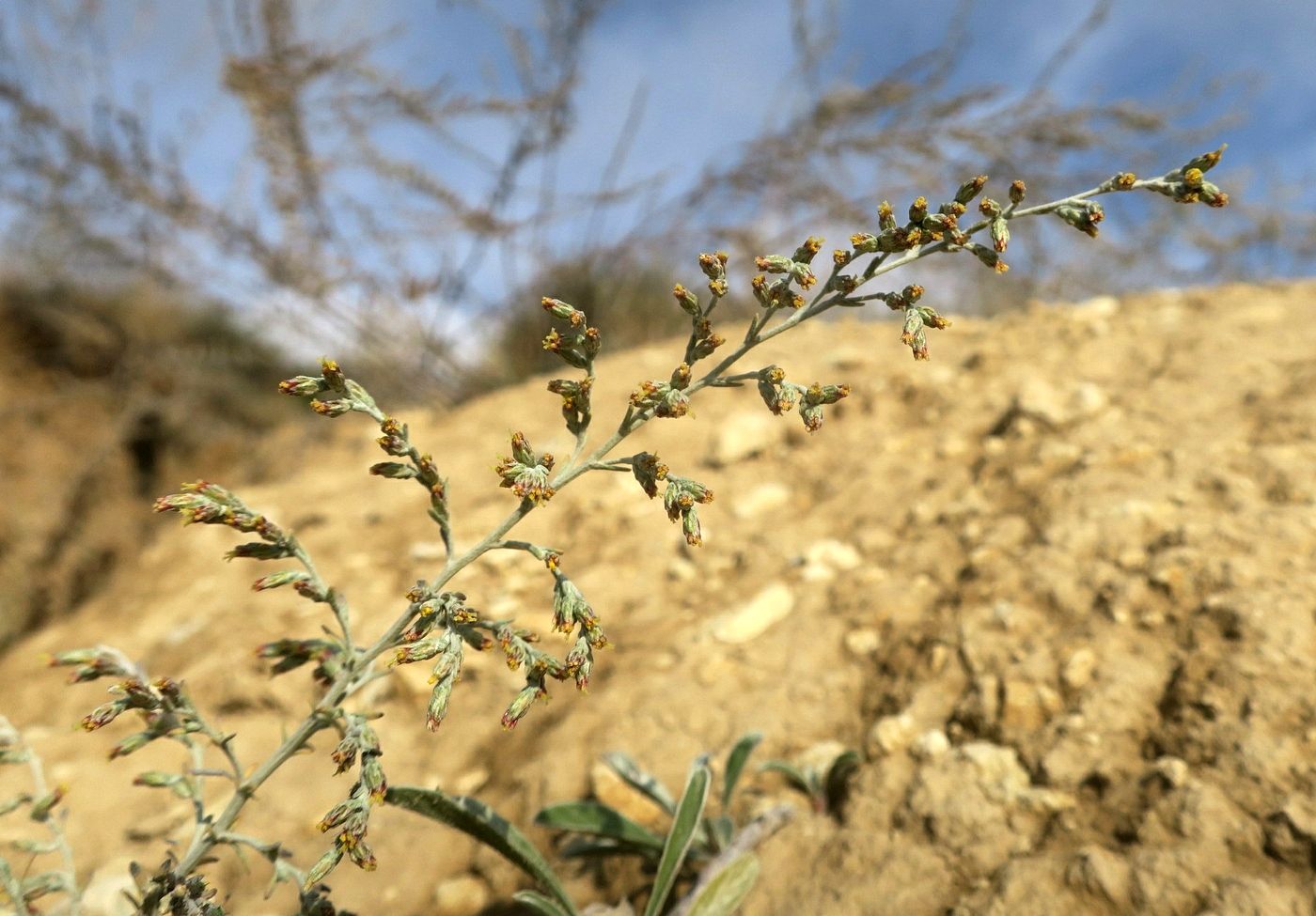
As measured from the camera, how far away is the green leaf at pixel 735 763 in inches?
75.7

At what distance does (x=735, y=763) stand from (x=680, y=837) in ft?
1.04

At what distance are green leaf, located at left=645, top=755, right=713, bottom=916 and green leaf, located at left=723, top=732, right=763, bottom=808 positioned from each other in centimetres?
23

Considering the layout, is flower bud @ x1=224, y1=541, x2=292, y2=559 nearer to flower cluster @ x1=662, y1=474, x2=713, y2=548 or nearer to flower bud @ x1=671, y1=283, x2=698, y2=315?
flower cluster @ x1=662, y1=474, x2=713, y2=548

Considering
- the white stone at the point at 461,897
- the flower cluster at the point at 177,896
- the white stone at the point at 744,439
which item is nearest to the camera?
the flower cluster at the point at 177,896

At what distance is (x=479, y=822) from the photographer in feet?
4.98

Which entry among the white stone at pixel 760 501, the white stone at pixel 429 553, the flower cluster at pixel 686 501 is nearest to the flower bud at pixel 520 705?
the flower cluster at pixel 686 501

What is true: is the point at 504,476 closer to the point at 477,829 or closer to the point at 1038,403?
the point at 477,829

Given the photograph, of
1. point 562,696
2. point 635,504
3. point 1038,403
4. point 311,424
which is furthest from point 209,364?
point 1038,403

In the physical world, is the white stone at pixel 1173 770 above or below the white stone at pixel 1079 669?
below

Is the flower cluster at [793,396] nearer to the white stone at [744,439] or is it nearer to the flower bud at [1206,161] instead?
the flower bud at [1206,161]

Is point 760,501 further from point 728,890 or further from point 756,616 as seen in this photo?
point 728,890

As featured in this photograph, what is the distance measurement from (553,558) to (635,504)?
7.47 ft

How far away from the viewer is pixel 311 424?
19.0 ft

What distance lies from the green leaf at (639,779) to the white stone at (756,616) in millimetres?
548
